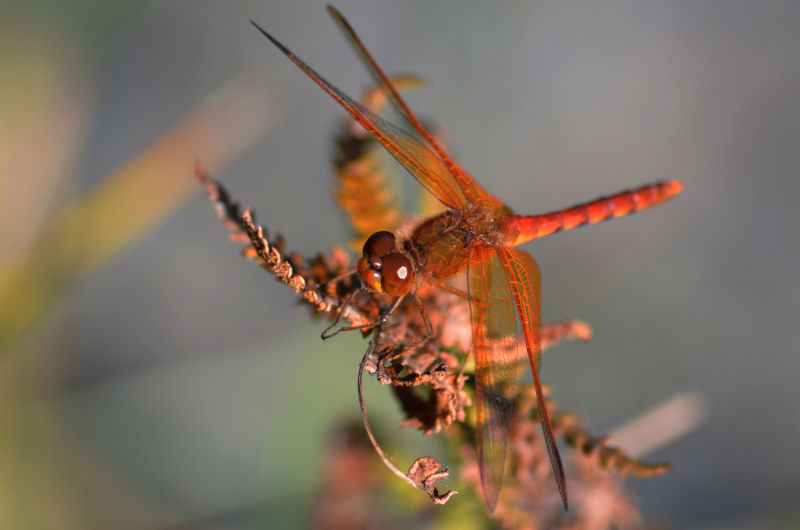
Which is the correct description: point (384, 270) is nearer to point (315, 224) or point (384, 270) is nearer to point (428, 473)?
point (428, 473)

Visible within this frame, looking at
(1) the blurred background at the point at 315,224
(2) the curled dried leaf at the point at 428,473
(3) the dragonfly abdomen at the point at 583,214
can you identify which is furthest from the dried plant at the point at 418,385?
(1) the blurred background at the point at 315,224

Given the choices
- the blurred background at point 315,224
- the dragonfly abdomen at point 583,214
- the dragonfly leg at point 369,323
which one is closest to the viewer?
the dragonfly leg at point 369,323

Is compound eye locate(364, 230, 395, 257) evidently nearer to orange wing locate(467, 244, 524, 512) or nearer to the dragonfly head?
the dragonfly head

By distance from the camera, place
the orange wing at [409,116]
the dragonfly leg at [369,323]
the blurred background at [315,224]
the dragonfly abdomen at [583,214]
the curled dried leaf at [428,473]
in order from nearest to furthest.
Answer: the curled dried leaf at [428,473], the dragonfly leg at [369,323], the orange wing at [409,116], the dragonfly abdomen at [583,214], the blurred background at [315,224]

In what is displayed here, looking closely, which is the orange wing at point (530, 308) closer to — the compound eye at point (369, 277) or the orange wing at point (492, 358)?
the orange wing at point (492, 358)

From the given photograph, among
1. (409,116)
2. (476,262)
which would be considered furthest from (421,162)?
(476,262)

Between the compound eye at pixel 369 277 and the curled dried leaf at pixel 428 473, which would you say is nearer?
the curled dried leaf at pixel 428 473

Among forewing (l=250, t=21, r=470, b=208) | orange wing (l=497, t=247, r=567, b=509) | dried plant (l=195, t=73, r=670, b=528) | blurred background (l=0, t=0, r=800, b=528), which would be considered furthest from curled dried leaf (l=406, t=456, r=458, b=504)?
blurred background (l=0, t=0, r=800, b=528)

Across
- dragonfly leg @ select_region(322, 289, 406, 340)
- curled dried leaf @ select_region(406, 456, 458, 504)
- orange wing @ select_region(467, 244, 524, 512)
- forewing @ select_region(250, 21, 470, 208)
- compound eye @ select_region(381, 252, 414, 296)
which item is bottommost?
curled dried leaf @ select_region(406, 456, 458, 504)
